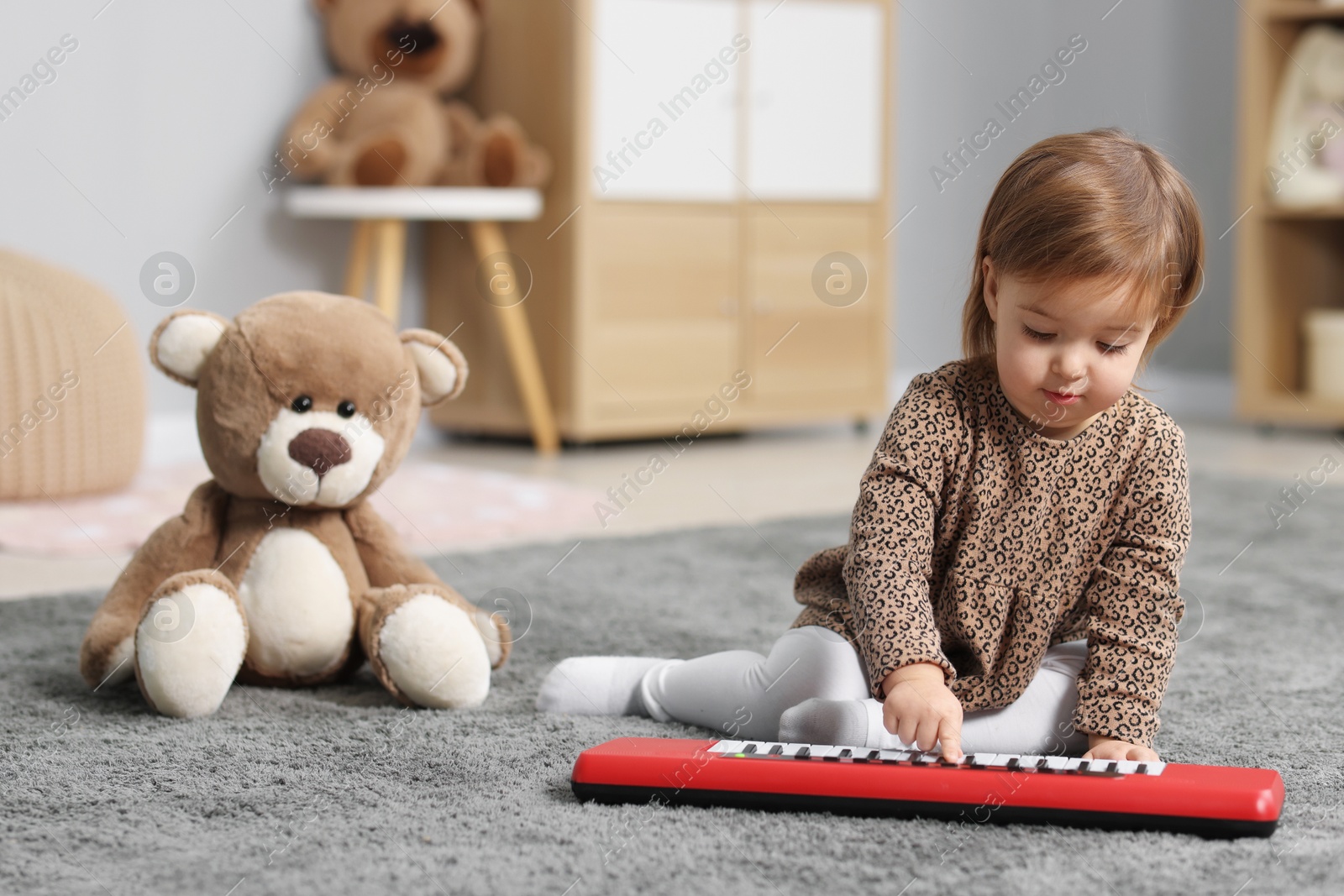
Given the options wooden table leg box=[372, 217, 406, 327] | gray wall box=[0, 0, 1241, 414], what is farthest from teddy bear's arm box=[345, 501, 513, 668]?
wooden table leg box=[372, 217, 406, 327]

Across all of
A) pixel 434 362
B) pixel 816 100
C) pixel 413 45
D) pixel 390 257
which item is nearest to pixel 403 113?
pixel 413 45

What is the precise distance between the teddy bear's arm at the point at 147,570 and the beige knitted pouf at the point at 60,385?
1022mm

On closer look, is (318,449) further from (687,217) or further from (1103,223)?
(687,217)

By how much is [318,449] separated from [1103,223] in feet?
1.87

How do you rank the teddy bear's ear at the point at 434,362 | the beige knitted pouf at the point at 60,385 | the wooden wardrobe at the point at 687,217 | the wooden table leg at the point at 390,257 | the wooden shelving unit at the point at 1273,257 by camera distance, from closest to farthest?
the teddy bear's ear at the point at 434,362 → the beige knitted pouf at the point at 60,385 → the wooden table leg at the point at 390,257 → the wooden wardrobe at the point at 687,217 → the wooden shelving unit at the point at 1273,257

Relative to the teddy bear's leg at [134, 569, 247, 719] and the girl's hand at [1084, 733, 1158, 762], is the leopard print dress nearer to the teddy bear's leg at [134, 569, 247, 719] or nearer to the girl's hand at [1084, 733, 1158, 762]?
the girl's hand at [1084, 733, 1158, 762]

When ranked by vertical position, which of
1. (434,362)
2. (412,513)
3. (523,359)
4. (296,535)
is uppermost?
(434,362)

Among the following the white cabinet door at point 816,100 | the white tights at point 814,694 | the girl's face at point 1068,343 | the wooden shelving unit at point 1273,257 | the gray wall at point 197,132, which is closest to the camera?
the girl's face at point 1068,343

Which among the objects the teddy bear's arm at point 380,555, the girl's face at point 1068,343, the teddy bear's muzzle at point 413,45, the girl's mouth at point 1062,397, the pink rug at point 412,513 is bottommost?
A: the pink rug at point 412,513

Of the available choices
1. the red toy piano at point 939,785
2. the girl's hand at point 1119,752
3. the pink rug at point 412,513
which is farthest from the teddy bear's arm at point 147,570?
the girl's hand at point 1119,752

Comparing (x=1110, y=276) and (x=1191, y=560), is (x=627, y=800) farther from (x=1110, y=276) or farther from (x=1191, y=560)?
(x=1191, y=560)

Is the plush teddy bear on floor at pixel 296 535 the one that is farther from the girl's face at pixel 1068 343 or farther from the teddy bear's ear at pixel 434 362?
the girl's face at pixel 1068 343

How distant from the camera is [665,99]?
8.73 feet

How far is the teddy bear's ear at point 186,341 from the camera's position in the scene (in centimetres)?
109
